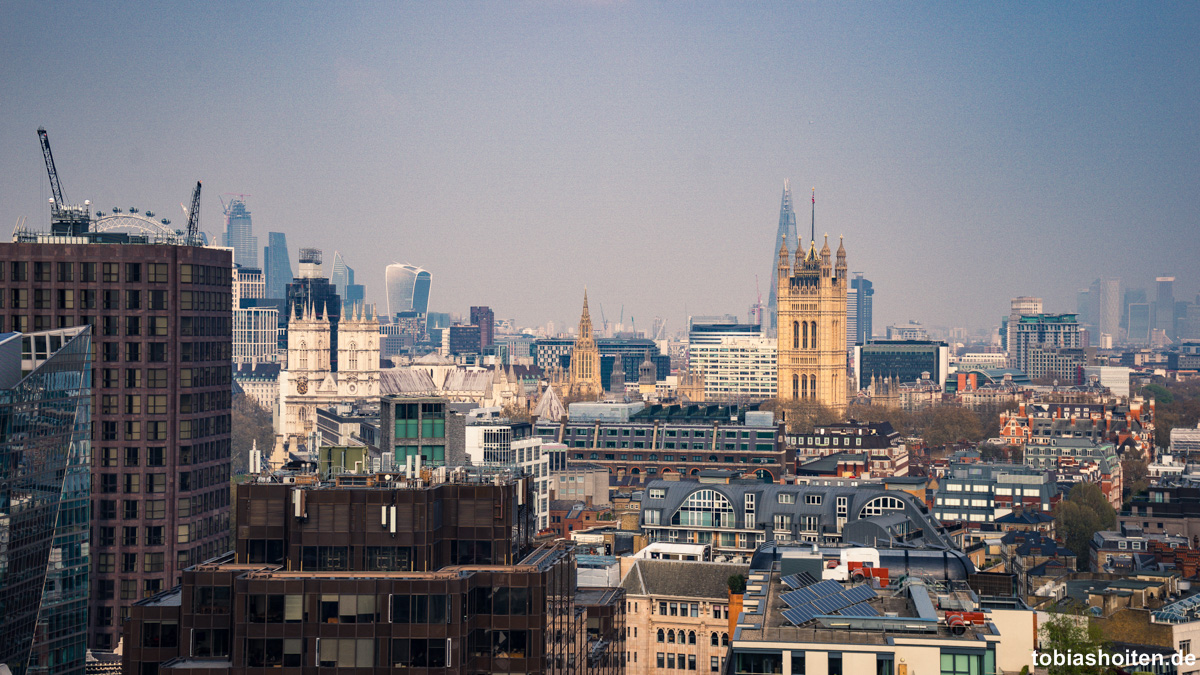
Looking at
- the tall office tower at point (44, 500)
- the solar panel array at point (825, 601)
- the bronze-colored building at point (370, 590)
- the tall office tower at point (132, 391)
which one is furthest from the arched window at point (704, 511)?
the bronze-colored building at point (370, 590)

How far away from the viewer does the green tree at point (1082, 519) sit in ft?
500

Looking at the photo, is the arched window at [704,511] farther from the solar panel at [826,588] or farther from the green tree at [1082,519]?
the solar panel at [826,588]

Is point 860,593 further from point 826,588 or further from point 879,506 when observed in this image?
point 879,506

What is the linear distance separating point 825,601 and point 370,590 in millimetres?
17109

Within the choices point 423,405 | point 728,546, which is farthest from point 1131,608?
point 423,405

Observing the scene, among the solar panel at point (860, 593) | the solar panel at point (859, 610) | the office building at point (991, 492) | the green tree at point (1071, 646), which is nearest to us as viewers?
the green tree at point (1071, 646)

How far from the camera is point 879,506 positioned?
11750 cm

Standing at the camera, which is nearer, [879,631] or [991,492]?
[879,631]

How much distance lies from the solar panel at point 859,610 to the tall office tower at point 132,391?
2080 inches

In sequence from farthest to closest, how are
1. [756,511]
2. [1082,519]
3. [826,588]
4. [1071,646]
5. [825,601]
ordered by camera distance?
1. [1082,519]
2. [756,511]
3. [826,588]
4. [825,601]
5. [1071,646]

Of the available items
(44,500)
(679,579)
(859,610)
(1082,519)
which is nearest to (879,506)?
(679,579)

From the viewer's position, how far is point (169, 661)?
5694cm

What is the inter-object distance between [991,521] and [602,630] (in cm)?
9561

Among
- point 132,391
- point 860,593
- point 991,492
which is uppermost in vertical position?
point 132,391
